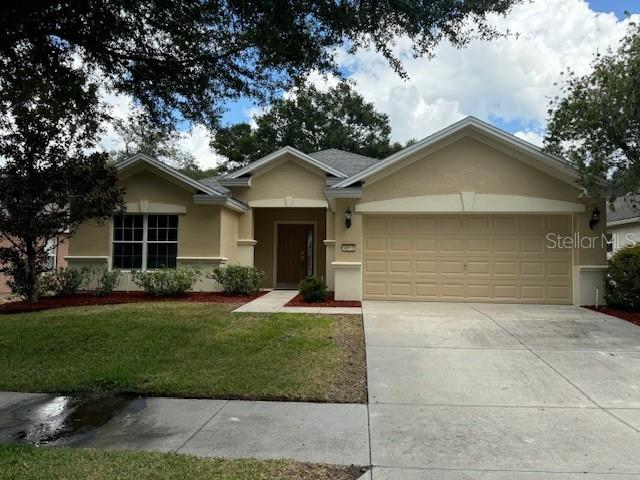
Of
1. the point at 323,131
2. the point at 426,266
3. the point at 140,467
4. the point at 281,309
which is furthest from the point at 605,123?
the point at 323,131

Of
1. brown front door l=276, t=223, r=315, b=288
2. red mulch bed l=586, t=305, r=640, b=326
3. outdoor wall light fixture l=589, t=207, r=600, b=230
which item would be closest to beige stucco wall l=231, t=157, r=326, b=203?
brown front door l=276, t=223, r=315, b=288

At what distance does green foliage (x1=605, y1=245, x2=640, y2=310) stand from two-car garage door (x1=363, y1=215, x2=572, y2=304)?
1015 millimetres

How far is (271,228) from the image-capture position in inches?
711

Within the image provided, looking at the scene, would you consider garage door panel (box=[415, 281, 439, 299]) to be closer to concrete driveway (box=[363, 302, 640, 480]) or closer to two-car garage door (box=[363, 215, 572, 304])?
two-car garage door (box=[363, 215, 572, 304])

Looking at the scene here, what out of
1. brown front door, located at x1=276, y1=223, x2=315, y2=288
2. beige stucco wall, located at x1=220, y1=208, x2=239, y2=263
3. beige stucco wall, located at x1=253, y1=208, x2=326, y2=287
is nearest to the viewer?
beige stucco wall, located at x1=220, y1=208, x2=239, y2=263

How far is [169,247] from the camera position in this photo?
1536 cm

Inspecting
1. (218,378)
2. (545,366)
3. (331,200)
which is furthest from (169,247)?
(545,366)

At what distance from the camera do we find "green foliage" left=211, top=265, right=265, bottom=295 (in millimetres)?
14367

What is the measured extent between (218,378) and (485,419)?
11.2 ft

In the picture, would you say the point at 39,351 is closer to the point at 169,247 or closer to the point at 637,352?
the point at 169,247

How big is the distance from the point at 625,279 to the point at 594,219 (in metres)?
1.72

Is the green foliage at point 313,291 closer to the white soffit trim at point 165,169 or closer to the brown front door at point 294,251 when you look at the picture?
the white soffit trim at point 165,169

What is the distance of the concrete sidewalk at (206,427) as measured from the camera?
4.50 m

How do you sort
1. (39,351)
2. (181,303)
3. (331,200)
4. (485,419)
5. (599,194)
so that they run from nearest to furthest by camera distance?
(485,419) < (39,351) < (599,194) < (181,303) < (331,200)
